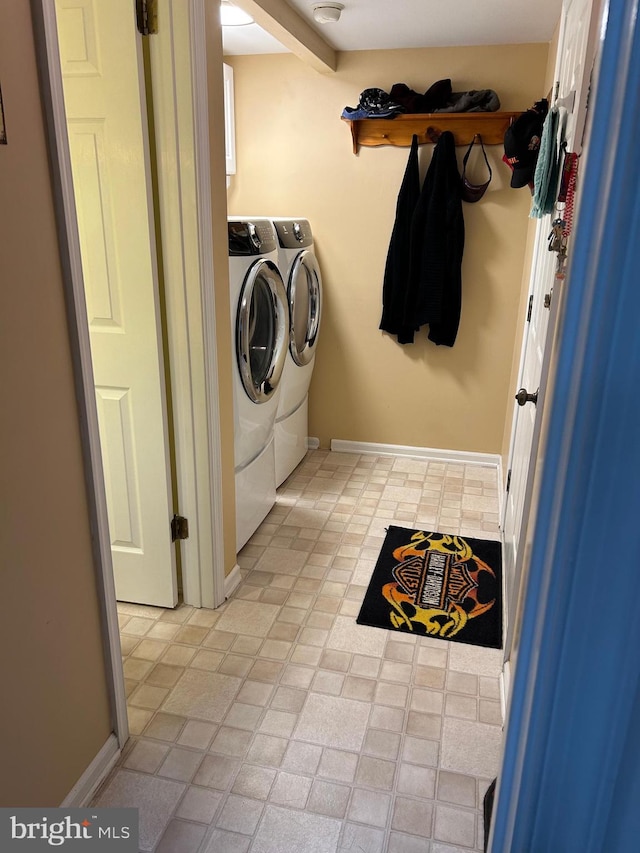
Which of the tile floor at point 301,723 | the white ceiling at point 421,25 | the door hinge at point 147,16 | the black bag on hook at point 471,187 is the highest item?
the white ceiling at point 421,25

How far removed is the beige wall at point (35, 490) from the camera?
1154mm

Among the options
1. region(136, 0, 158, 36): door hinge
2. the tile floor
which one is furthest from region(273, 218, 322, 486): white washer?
region(136, 0, 158, 36): door hinge

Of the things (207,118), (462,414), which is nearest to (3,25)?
(207,118)

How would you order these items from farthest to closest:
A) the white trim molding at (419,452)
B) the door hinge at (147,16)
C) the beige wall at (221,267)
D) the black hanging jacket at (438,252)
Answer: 1. the white trim molding at (419,452)
2. the black hanging jacket at (438,252)
3. the beige wall at (221,267)
4. the door hinge at (147,16)

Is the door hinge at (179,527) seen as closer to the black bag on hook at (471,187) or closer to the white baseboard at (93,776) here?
the white baseboard at (93,776)

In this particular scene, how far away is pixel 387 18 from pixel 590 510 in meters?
2.86

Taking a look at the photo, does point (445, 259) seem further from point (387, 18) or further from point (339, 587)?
point (339, 587)

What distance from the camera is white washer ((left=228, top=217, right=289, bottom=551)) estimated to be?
2.35 m

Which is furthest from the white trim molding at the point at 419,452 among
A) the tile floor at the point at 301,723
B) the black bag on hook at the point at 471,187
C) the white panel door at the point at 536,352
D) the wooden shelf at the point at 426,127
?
the wooden shelf at the point at 426,127

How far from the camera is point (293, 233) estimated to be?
311 cm

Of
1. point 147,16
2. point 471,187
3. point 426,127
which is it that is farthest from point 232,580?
point 426,127

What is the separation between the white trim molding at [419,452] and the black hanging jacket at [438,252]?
2.16 feet

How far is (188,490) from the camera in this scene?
219 cm

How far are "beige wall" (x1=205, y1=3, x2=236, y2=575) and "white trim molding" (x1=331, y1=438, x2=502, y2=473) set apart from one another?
154 cm
